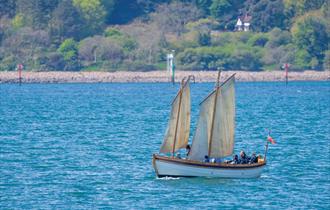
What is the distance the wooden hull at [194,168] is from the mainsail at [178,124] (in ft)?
6.57

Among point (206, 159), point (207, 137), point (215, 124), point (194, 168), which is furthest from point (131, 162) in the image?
point (194, 168)

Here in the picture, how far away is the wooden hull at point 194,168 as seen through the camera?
77.8 m

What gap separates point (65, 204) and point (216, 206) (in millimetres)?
8708

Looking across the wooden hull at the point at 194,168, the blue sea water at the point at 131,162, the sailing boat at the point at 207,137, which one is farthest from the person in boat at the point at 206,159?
the blue sea water at the point at 131,162

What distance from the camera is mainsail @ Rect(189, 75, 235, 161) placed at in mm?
80188

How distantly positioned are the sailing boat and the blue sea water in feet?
2.49

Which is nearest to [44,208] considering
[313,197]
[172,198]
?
[172,198]

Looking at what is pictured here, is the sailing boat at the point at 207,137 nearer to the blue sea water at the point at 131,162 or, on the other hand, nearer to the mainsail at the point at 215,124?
Answer: the mainsail at the point at 215,124

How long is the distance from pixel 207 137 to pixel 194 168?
339 centimetres

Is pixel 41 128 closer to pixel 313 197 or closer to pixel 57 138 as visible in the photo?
pixel 57 138

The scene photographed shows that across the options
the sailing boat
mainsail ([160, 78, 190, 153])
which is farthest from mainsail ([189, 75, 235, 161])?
mainsail ([160, 78, 190, 153])

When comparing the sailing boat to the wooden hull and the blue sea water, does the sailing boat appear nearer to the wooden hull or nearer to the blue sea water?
the wooden hull

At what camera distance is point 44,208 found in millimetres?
71000

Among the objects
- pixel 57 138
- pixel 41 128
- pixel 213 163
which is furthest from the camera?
pixel 41 128
